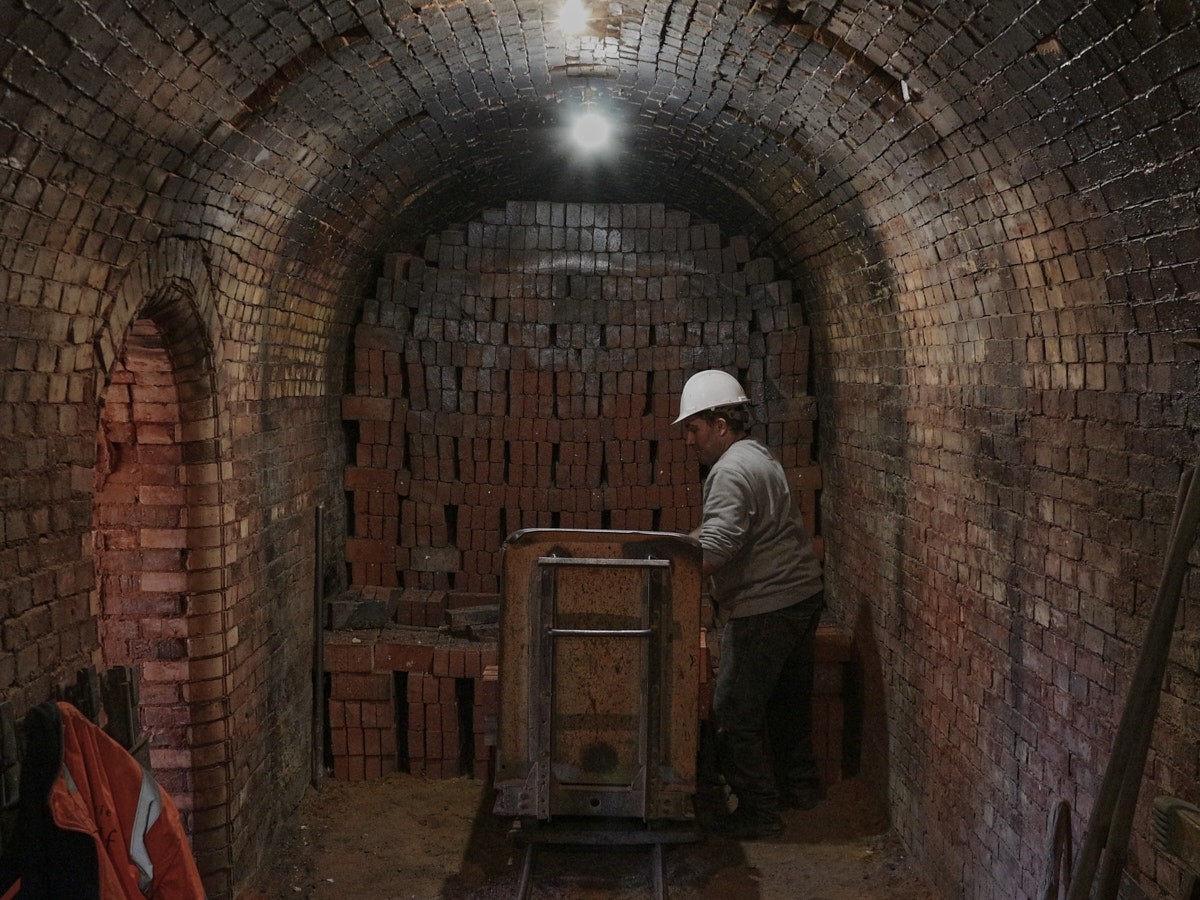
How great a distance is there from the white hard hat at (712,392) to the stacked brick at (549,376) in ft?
4.90

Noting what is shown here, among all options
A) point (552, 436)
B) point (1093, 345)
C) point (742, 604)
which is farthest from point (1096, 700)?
point (552, 436)

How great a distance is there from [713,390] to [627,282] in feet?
6.04

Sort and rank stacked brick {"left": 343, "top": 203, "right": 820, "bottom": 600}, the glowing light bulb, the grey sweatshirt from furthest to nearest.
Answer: stacked brick {"left": 343, "top": 203, "right": 820, "bottom": 600}
the glowing light bulb
the grey sweatshirt

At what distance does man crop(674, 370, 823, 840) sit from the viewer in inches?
247

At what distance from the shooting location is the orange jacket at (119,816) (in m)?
3.53

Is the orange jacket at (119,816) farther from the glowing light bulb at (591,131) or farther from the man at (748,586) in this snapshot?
the glowing light bulb at (591,131)

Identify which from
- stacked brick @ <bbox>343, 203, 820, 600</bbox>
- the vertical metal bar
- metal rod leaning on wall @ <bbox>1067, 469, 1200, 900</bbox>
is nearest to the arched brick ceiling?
stacked brick @ <bbox>343, 203, 820, 600</bbox>

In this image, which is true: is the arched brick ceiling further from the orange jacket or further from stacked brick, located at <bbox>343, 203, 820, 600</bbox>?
the orange jacket

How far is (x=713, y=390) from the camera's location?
6625 mm

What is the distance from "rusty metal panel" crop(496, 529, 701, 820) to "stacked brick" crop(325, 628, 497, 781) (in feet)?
5.87

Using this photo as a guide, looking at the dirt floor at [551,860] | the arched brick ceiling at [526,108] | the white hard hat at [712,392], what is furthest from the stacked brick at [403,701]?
the arched brick ceiling at [526,108]

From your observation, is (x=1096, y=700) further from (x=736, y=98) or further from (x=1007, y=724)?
(x=736, y=98)

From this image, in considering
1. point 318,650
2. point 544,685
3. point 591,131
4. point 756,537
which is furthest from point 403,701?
point 591,131

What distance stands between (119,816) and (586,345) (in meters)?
5.05
